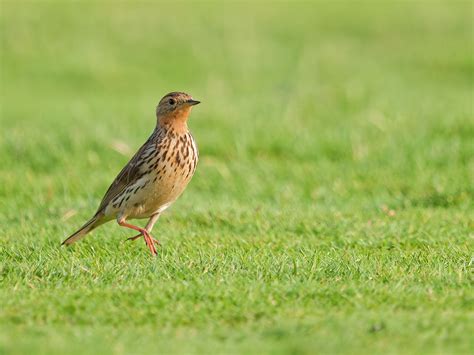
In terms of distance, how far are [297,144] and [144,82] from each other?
6.30 meters

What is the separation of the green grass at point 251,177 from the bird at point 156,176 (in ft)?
0.65

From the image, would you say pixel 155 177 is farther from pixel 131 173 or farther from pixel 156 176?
pixel 131 173

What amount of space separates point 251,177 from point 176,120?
2517 mm

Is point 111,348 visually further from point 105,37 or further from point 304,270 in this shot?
point 105,37

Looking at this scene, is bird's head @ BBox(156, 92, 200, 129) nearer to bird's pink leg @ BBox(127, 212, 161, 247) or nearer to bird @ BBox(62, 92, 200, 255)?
bird @ BBox(62, 92, 200, 255)

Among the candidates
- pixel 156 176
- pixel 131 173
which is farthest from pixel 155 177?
pixel 131 173

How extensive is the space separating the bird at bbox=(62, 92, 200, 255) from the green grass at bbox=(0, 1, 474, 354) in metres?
0.20

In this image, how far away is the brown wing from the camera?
7.74m

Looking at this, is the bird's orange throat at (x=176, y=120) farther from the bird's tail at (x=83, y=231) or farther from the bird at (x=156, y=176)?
the bird's tail at (x=83, y=231)

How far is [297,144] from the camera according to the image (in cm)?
1123

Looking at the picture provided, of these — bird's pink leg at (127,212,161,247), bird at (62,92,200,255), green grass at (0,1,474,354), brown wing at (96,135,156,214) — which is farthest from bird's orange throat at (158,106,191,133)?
green grass at (0,1,474,354)

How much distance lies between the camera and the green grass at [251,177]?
221 inches

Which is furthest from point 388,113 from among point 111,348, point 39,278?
point 111,348

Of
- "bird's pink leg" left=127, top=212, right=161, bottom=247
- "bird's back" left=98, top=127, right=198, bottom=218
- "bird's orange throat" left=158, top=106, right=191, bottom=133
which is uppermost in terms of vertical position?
"bird's orange throat" left=158, top=106, right=191, bottom=133
